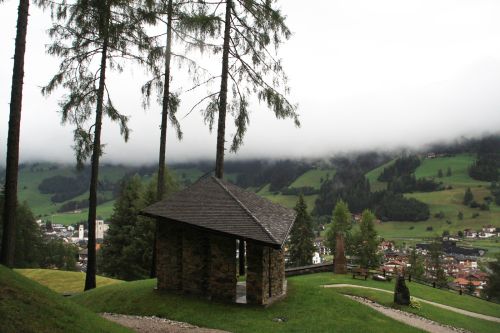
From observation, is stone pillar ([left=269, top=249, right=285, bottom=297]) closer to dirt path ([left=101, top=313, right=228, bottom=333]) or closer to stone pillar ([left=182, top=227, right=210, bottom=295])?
stone pillar ([left=182, top=227, right=210, bottom=295])

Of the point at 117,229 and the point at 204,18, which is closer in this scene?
the point at 204,18

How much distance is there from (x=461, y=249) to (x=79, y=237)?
515ft

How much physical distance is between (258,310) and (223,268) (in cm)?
216

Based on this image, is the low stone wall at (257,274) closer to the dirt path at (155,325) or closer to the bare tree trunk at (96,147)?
the dirt path at (155,325)

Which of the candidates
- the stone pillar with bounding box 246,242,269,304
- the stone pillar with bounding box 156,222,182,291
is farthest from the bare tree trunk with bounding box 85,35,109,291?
the stone pillar with bounding box 246,242,269,304

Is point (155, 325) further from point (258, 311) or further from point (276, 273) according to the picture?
point (276, 273)

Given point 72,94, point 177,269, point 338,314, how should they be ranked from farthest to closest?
1. point 72,94
2. point 177,269
3. point 338,314

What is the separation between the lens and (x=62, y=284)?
29.6 metres

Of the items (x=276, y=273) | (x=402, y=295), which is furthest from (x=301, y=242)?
(x=276, y=273)

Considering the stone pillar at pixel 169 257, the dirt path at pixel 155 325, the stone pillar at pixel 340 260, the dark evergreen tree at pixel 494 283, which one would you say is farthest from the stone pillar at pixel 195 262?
the dark evergreen tree at pixel 494 283

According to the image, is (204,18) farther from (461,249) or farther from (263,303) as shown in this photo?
(461,249)

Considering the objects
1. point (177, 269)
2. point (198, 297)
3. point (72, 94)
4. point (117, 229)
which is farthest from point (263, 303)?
point (117, 229)

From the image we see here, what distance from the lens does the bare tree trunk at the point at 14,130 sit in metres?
15.2

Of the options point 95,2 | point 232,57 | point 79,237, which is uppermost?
point 95,2
